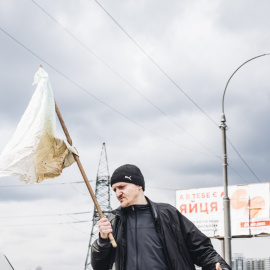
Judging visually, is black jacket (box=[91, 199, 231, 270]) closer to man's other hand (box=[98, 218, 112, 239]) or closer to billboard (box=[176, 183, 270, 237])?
man's other hand (box=[98, 218, 112, 239])

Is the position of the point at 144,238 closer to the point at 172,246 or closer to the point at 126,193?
the point at 172,246

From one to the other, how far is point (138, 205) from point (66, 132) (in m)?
0.97

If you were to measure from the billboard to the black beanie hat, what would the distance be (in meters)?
27.4

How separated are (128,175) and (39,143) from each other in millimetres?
912

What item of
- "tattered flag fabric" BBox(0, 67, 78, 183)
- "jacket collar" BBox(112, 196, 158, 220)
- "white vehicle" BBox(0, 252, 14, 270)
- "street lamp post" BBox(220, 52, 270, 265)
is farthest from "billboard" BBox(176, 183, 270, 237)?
"white vehicle" BBox(0, 252, 14, 270)

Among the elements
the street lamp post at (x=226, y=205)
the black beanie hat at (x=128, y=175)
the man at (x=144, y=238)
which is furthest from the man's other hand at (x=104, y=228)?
the street lamp post at (x=226, y=205)

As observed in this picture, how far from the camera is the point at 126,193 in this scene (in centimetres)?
456

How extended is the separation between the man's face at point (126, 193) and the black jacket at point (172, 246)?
122mm

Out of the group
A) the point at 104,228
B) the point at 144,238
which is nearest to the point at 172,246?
the point at 144,238

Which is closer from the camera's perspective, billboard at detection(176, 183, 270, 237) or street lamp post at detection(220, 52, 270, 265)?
street lamp post at detection(220, 52, 270, 265)

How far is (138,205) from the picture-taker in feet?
15.0

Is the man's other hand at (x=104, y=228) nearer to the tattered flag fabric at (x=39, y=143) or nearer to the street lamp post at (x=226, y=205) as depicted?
the tattered flag fabric at (x=39, y=143)

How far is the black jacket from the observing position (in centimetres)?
438

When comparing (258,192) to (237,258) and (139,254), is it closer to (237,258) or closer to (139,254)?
(139,254)
